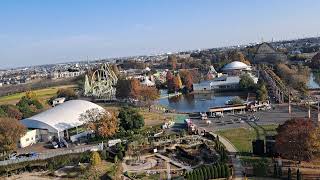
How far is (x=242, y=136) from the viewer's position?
1115 inches

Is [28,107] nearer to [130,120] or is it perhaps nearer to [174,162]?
[130,120]

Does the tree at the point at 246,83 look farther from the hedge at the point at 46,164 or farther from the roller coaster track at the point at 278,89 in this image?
the hedge at the point at 46,164

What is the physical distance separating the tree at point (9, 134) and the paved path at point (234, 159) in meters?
13.2

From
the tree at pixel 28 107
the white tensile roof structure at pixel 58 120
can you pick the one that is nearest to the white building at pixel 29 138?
the white tensile roof structure at pixel 58 120

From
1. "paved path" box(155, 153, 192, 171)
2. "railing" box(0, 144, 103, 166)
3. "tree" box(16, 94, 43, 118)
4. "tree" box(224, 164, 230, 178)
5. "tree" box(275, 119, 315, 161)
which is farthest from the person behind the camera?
"tree" box(16, 94, 43, 118)

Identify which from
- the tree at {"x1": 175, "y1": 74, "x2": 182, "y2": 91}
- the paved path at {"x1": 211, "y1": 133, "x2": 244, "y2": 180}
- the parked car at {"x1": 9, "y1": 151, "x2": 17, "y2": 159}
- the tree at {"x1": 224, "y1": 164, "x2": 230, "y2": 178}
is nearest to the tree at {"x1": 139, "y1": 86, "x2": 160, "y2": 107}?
the tree at {"x1": 175, "y1": 74, "x2": 182, "y2": 91}

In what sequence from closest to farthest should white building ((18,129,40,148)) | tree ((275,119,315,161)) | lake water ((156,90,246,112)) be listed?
tree ((275,119,315,161)) < white building ((18,129,40,148)) < lake water ((156,90,246,112))

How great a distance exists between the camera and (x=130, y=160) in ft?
82.4

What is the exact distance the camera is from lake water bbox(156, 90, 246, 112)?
4738 centimetres

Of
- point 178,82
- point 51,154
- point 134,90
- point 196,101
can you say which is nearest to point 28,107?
point 134,90

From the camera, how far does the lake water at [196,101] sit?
4738cm

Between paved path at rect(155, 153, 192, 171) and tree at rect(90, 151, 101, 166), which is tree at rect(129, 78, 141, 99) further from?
tree at rect(90, 151, 101, 166)

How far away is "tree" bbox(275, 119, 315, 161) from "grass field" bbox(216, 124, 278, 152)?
10.8ft

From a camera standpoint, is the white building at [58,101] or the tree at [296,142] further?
the white building at [58,101]
